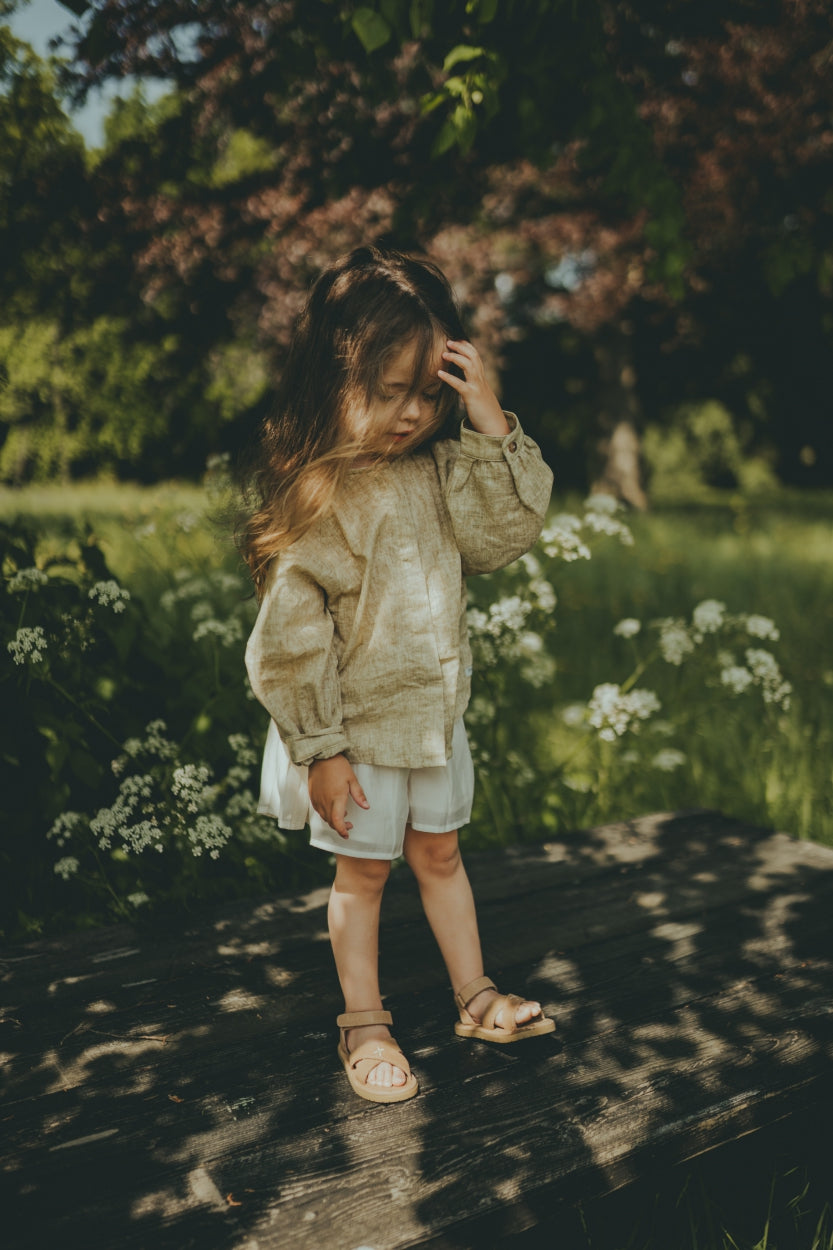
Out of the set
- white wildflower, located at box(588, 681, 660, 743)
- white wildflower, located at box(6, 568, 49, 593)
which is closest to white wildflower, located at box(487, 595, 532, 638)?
white wildflower, located at box(588, 681, 660, 743)

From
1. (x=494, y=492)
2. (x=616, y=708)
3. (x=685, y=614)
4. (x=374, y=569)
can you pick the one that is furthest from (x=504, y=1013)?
(x=685, y=614)

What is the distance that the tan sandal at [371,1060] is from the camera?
192 centimetres

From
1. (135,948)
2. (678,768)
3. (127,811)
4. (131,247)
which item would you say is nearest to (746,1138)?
(135,948)

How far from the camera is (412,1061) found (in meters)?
2.06

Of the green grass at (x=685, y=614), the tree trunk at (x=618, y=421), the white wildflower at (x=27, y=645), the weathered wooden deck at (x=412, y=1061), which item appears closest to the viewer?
the weathered wooden deck at (x=412, y=1061)

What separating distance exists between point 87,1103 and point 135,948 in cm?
63

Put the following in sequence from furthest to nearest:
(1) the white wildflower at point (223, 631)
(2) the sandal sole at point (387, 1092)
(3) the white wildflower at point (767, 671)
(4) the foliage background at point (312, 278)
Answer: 1. (3) the white wildflower at point (767, 671)
2. (1) the white wildflower at point (223, 631)
3. (4) the foliage background at point (312, 278)
4. (2) the sandal sole at point (387, 1092)

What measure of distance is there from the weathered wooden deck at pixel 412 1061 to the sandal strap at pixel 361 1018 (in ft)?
0.27

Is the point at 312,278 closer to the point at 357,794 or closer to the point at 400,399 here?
the point at 400,399

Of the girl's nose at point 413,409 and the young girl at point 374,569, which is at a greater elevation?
the girl's nose at point 413,409

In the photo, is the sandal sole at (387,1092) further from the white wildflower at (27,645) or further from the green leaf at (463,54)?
the green leaf at (463,54)

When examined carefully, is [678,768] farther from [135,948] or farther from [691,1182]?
[135,948]

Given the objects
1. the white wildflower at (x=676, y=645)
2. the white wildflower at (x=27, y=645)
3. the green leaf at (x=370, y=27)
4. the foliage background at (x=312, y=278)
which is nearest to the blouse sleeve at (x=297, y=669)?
the foliage background at (x=312, y=278)

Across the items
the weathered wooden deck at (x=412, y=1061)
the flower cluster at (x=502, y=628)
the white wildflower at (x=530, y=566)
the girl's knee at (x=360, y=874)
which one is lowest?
the weathered wooden deck at (x=412, y=1061)
